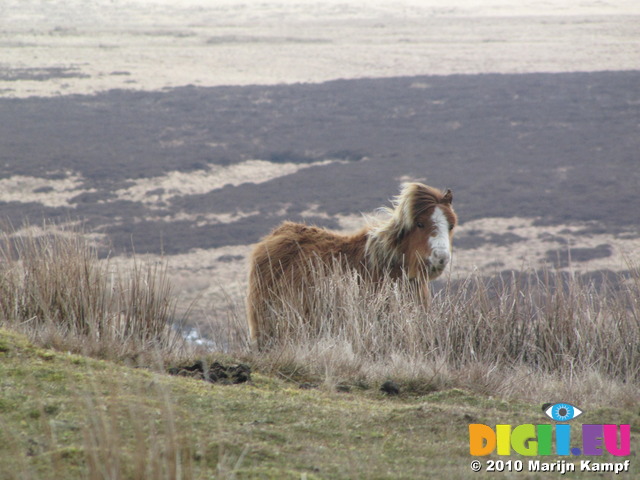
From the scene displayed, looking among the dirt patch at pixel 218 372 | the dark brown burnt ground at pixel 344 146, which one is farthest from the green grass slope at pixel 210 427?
the dark brown burnt ground at pixel 344 146

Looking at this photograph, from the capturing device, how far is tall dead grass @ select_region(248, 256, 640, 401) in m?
4.07

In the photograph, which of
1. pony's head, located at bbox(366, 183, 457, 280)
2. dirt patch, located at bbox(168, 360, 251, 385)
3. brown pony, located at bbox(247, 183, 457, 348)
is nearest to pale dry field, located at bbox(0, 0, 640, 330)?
pony's head, located at bbox(366, 183, 457, 280)

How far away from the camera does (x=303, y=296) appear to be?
581 cm

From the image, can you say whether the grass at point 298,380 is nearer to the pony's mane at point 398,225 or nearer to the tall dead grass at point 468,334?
the tall dead grass at point 468,334

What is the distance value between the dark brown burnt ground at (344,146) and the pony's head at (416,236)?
18.0 metres

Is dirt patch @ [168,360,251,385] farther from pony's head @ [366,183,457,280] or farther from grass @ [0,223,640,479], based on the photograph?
pony's head @ [366,183,457,280]

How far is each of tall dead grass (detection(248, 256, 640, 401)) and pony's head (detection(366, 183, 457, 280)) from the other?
400mm

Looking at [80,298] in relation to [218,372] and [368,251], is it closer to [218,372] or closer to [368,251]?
[218,372]

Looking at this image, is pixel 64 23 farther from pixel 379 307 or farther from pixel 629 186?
pixel 379 307

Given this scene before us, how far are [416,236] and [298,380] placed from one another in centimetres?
267

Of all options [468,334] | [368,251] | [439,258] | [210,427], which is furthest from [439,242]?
[210,427]

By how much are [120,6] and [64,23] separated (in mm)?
33082

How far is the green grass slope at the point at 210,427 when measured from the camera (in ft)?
6.39

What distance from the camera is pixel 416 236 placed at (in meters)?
6.09
